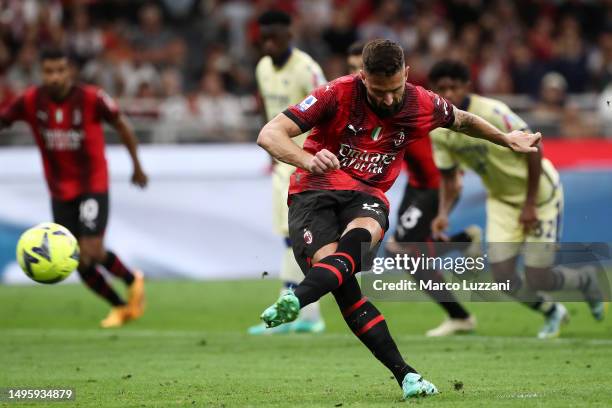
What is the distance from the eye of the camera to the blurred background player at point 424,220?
10.9 m

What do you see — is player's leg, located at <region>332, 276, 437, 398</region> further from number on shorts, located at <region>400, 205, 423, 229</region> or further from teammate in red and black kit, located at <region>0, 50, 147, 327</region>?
teammate in red and black kit, located at <region>0, 50, 147, 327</region>

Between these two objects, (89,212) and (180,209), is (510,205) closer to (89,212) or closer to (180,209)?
(89,212)

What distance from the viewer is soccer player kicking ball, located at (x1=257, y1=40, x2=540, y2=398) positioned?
6.74 metres

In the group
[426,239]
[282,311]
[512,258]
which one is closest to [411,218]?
[426,239]

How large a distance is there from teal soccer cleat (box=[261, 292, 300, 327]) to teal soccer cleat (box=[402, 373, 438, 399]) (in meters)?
0.90

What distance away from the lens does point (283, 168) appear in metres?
11.4

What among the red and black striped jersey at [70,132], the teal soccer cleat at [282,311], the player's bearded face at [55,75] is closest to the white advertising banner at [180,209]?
the red and black striped jersey at [70,132]

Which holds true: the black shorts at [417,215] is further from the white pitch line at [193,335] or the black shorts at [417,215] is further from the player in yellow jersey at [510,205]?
the white pitch line at [193,335]

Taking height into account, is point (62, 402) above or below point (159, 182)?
above

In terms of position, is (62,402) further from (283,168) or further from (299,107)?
(283,168)

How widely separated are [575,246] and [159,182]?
6521mm

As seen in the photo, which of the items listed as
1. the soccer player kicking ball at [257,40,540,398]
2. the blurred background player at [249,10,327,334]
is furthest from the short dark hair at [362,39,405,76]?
the blurred background player at [249,10,327,334]

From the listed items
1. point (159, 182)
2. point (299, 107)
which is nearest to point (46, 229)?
point (299, 107)

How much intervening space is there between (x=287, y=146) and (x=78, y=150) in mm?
5757
